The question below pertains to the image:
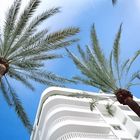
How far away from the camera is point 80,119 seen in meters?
30.7

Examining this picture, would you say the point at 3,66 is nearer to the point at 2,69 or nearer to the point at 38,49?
the point at 2,69

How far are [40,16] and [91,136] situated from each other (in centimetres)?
1003

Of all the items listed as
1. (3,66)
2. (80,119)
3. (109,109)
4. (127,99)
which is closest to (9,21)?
(3,66)

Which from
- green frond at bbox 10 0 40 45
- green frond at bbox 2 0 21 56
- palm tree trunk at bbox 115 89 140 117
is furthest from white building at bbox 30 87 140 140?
green frond at bbox 2 0 21 56

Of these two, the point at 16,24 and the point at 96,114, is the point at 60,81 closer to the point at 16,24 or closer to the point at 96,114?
the point at 16,24

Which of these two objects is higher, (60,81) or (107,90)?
(60,81)

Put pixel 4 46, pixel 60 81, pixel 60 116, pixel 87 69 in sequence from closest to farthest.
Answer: pixel 4 46
pixel 60 81
pixel 87 69
pixel 60 116

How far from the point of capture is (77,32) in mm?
20891

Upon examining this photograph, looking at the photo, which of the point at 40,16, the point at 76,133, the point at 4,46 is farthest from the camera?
the point at 76,133

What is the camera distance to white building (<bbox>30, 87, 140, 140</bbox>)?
2753cm

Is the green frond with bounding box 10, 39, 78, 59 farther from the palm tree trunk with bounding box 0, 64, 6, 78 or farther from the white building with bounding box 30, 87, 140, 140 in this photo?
the white building with bounding box 30, 87, 140, 140

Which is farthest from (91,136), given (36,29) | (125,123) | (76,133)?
(36,29)

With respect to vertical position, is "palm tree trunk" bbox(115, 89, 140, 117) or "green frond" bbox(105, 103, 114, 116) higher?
"palm tree trunk" bbox(115, 89, 140, 117)

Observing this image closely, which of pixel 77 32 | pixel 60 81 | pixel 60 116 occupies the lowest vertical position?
pixel 60 116
